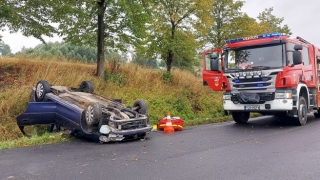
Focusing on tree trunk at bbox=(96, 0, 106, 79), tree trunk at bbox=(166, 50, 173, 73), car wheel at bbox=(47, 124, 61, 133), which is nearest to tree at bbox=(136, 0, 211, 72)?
tree trunk at bbox=(166, 50, 173, 73)

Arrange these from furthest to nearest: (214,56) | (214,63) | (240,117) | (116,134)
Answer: (240,117), (214,63), (214,56), (116,134)

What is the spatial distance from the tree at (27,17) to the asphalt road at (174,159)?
4.56 metres

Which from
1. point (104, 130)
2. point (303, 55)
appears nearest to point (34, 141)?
point (104, 130)

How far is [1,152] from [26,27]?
17.6 ft

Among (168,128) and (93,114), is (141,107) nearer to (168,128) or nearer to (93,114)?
(168,128)

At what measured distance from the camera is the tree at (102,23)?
1134cm

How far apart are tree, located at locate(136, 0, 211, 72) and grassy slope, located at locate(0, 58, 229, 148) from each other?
1.48m

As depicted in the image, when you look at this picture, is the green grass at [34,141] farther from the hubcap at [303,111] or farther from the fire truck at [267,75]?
the hubcap at [303,111]

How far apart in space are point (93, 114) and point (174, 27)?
357 inches

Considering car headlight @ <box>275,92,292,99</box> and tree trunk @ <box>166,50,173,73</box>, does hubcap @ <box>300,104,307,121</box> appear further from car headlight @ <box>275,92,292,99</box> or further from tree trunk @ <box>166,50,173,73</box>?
tree trunk @ <box>166,50,173,73</box>

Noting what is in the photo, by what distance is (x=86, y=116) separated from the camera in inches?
295

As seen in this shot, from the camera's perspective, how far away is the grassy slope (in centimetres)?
963

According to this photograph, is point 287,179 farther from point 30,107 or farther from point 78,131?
point 30,107

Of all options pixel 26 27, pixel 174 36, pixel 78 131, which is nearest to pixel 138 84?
pixel 174 36
